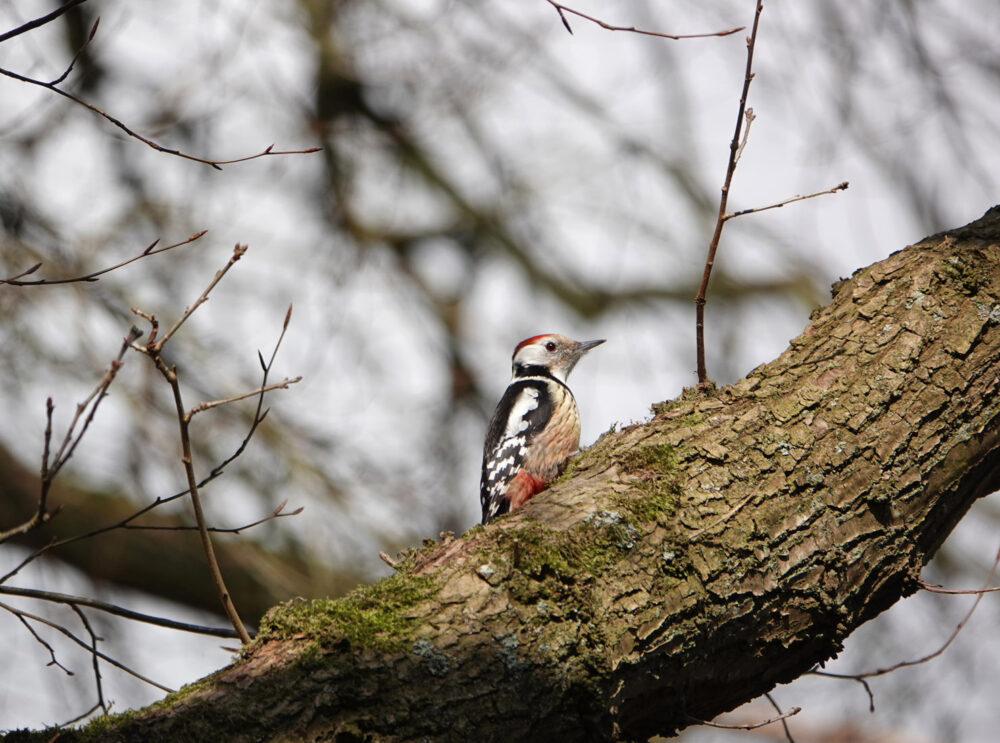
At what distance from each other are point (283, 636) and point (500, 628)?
19.8 inches

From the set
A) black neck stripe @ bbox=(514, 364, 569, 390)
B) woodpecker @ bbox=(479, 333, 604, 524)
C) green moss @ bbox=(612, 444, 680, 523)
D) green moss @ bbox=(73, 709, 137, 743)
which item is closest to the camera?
green moss @ bbox=(73, 709, 137, 743)

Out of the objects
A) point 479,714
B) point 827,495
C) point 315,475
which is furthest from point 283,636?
point 315,475

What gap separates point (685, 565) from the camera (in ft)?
7.59

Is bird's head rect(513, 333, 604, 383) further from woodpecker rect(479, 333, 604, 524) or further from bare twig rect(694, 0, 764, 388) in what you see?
bare twig rect(694, 0, 764, 388)

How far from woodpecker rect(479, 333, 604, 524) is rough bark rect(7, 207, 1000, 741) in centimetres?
175

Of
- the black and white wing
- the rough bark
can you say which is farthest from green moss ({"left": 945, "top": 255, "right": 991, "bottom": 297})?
the black and white wing

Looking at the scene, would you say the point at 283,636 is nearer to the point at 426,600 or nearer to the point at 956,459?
the point at 426,600

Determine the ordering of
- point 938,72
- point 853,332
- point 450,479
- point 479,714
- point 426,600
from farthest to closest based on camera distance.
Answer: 1. point 450,479
2. point 938,72
3. point 853,332
4. point 426,600
5. point 479,714

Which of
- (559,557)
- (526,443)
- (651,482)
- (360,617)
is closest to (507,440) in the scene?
(526,443)

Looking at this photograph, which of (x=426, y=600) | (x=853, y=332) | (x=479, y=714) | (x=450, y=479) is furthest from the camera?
(x=450, y=479)

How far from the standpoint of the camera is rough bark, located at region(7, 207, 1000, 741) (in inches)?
80.4

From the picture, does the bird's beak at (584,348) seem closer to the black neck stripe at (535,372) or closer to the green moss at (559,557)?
the black neck stripe at (535,372)

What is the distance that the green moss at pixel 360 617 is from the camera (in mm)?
2111

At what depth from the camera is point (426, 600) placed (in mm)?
2211
